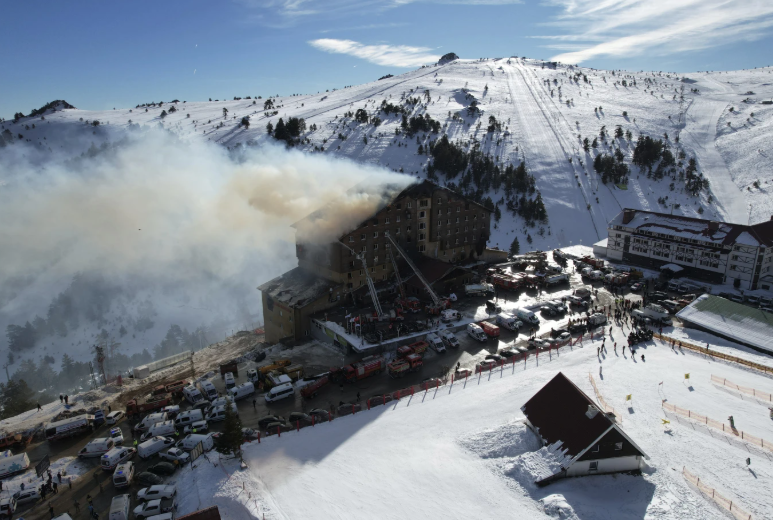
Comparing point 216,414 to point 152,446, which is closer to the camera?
point 152,446

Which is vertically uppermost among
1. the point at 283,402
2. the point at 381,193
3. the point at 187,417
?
the point at 381,193

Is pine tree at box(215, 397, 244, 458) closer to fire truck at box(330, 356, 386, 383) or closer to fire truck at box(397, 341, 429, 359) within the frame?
fire truck at box(330, 356, 386, 383)

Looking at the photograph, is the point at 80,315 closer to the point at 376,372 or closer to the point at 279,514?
the point at 376,372

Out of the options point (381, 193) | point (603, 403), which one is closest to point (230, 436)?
point (603, 403)

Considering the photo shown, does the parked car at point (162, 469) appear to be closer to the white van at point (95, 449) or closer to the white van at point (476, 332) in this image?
the white van at point (95, 449)

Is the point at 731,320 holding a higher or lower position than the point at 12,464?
higher

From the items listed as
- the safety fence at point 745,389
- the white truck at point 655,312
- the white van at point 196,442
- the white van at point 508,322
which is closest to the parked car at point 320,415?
the white van at point 196,442

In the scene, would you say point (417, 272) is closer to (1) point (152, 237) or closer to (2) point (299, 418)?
(2) point (299, 418)

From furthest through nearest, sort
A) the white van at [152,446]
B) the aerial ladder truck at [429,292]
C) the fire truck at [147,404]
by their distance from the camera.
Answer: the aerial ladder truck at [429,292] < the fire truck at [147,404] < the white van at [152,446]
